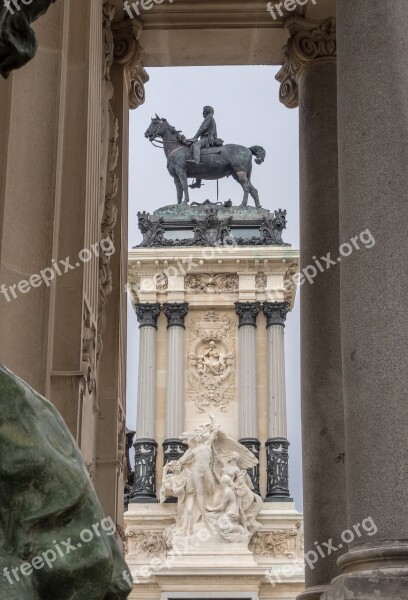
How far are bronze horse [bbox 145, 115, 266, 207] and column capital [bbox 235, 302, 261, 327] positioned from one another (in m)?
10.3

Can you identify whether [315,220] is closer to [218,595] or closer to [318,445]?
[318,445]

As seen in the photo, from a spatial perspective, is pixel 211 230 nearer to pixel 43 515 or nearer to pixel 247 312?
pixel 247 312

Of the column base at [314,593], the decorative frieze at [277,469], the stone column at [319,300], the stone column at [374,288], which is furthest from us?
the decorative frieze at [277,469]

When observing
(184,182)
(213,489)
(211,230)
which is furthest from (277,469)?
(184,182)

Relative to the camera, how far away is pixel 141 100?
25.1 meters

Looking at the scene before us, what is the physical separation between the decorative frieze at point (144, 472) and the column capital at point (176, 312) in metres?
6.70

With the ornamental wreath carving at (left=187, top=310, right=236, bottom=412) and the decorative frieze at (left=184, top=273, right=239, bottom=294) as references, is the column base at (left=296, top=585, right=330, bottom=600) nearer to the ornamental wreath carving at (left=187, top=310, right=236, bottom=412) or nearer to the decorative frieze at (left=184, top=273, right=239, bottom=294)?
the ornamental wreath carving at (left=187, top=310, right=236, bottom=412)

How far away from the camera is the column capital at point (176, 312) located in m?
62.7

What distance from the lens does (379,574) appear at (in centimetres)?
1152

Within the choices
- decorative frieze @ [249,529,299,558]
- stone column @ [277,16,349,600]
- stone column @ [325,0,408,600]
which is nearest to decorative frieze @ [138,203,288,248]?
decorative frieze @ [249,529,299,558]

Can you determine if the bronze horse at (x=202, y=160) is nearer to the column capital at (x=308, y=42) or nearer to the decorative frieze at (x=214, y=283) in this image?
the decorative frieze at (x=214, y=283)

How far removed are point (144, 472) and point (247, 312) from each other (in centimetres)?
1036

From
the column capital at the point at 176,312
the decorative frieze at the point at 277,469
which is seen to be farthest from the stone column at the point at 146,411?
the decorative frieze at the point at 277,469

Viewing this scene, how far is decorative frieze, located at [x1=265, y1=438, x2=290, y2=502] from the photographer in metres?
58.0
